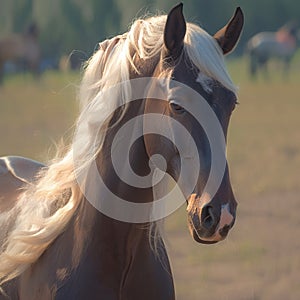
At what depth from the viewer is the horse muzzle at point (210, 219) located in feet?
8.38

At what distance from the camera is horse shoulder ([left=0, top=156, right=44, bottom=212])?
3.66 metres

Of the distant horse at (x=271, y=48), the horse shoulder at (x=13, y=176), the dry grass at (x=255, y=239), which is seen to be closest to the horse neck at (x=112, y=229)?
the dry grass at (x=255, y=239)

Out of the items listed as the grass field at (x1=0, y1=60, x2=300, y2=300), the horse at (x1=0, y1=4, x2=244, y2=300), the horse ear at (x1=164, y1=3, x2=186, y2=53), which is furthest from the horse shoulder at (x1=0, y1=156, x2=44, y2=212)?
the horse ear at (x1=164, y1=3, x2=186, y2=53)

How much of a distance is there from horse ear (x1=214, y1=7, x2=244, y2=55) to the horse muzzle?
0.58 metres

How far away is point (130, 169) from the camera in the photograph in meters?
2.95

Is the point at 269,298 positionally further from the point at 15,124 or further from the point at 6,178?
the point at 15,124

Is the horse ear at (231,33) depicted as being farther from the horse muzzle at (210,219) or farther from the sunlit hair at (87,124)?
the horse muzzle at (210,219)

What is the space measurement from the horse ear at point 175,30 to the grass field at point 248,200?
588 mm

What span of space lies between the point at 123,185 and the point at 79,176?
168 millimetres

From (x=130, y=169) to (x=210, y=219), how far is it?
0.46m

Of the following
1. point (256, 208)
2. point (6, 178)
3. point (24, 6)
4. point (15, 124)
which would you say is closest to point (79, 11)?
point (24, 6)

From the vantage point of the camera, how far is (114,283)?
2.96 metres

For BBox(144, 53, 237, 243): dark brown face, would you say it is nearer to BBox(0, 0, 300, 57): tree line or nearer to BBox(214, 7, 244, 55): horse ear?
BBox(214, 7, 244, 55): horse ear

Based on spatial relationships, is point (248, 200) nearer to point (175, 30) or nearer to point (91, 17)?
point (175, 30)
